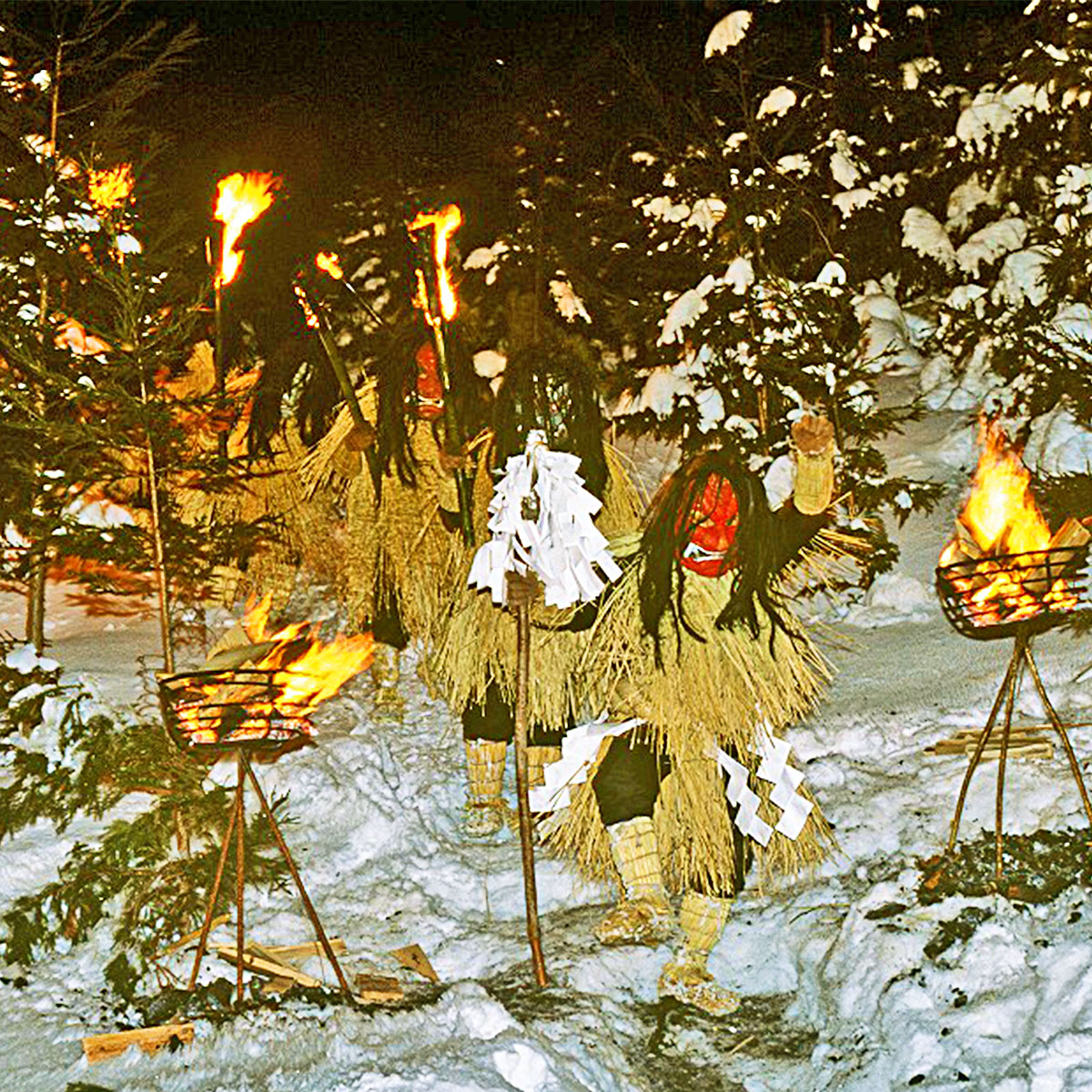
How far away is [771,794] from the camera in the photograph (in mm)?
4070

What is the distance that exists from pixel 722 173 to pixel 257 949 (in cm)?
629

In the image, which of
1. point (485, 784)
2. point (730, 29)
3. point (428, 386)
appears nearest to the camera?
point (485, 784)

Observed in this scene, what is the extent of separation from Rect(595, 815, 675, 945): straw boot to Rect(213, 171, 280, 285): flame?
6.77 ft

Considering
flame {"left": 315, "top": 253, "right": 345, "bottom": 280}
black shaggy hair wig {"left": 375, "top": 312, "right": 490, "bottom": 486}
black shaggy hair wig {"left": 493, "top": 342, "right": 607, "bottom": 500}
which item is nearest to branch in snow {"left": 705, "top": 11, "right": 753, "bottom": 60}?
black shaggy hair wig {"left": 375, "top": 312, "right": 490, "bottom": 486}

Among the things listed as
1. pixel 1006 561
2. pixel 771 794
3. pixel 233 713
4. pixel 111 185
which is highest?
pixel 111 185

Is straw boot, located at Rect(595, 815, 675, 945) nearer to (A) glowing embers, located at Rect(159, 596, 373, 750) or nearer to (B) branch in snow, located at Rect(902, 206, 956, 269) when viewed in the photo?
(A) glowing embers, located at Rect(159, 596, 373, 750)

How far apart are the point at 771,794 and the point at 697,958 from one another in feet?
1.77

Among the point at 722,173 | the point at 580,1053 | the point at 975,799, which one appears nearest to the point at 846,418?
the point at 722,173

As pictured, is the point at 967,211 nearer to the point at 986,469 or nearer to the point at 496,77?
the point at 496,77

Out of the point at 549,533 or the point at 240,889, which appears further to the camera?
the point at 549,533

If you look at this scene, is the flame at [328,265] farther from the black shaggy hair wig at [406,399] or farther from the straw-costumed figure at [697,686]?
the straw-costumed figure at [697,686]

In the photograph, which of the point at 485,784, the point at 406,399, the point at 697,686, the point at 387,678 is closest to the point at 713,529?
the point at 697,686

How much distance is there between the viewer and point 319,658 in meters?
3.67

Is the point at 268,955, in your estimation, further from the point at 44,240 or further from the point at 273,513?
the point at 273,513
